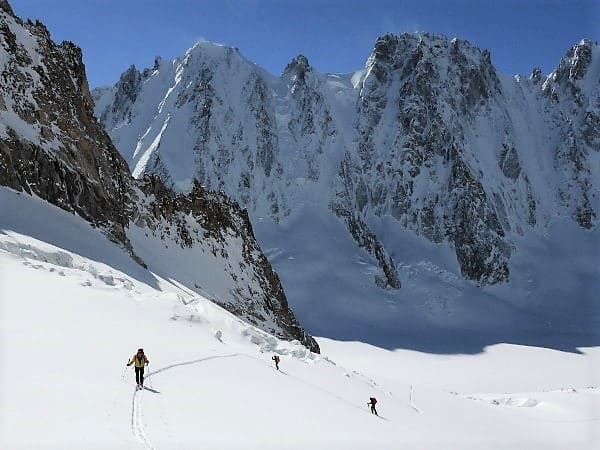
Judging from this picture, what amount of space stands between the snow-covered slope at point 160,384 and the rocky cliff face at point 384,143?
303 feet

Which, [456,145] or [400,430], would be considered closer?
[400,430]

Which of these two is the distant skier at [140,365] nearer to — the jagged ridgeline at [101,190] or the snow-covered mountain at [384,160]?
the jagged ridgeline at [101,190]

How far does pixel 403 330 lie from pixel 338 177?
162ft

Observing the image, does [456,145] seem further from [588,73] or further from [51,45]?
[51,45]

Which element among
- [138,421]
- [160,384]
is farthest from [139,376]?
[138,421]

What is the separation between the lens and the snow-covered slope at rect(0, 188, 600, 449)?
11273mm

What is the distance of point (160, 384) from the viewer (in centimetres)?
1484

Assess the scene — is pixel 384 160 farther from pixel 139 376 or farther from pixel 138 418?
pixel 138 418

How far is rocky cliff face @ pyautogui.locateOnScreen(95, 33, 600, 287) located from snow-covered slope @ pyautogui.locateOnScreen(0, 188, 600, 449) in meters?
92.3

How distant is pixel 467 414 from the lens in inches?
1147

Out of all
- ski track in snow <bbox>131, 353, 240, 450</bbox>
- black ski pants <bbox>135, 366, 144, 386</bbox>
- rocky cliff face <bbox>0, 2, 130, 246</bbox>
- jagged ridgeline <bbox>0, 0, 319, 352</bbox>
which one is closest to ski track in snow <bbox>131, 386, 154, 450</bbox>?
ski track in snow <bbox>131, 353, 240, 450</bbox>

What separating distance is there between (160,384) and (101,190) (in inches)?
1383

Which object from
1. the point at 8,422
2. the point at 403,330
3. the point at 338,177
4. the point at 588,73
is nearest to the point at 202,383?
the point at 8,422

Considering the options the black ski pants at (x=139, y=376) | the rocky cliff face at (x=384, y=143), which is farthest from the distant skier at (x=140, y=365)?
the rocky cliff face at (x=384, y=143)
